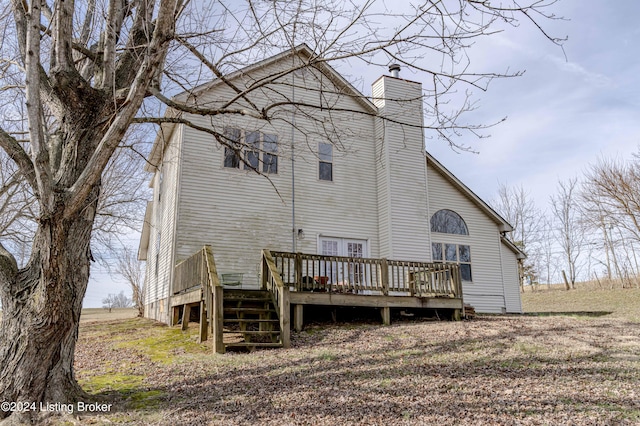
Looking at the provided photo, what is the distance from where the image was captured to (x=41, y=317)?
461 cm

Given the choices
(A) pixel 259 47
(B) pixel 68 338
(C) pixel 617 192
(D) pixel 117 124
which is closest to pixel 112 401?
(B) pixel 68 338

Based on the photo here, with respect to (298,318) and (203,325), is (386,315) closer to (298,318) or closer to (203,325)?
(298,318)

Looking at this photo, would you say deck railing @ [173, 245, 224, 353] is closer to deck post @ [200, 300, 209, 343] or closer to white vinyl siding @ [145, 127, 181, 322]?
deck post @ [200, 300, 209, 343]

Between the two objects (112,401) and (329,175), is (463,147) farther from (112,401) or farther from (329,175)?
(329,175)

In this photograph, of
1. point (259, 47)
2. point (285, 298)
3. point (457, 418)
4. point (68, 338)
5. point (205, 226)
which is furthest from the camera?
point (205, 226)

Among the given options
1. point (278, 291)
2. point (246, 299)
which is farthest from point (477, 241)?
point (246, 299)

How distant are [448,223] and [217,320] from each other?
10233 millimetres

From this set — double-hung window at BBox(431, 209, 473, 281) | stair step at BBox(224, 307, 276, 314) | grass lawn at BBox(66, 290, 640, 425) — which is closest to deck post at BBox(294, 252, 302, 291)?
grass lawn at BBox(66, 290, 640, 425)

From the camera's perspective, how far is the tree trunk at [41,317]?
15.0 feet

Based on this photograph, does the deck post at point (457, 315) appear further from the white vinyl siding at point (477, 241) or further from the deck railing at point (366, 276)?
the white vinyl siding at point (477, 241)

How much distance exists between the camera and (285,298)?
27.2ft

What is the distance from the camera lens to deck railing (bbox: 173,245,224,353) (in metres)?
7.70

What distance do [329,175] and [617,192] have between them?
17.8m

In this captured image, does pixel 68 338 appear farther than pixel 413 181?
No
